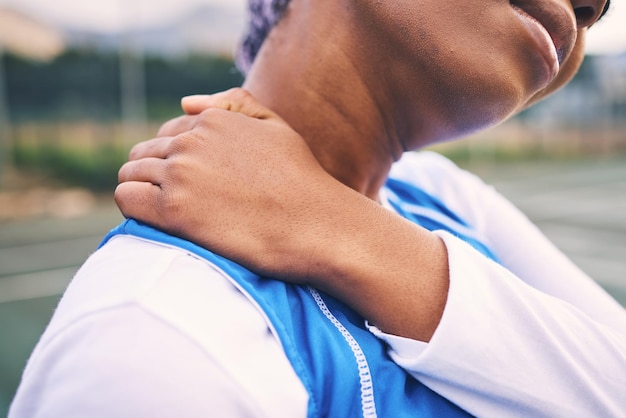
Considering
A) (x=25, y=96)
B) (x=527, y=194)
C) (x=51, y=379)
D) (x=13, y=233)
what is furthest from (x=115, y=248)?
(x=527, y=194)

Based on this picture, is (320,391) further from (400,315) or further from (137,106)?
(137,106)

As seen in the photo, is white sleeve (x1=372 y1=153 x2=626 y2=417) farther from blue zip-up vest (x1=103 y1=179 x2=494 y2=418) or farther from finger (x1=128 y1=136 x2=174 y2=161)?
finger (x1=128 y1=136 x2=174 y2=161)

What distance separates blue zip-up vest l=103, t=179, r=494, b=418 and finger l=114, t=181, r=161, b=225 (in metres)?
0.02

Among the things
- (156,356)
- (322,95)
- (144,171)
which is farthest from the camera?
(322,95)

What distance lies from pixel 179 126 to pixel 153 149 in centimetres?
8

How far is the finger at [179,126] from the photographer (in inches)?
43.2

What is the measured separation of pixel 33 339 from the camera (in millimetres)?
4887

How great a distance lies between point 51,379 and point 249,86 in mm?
748

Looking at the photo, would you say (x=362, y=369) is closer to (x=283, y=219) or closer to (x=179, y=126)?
(x=283, y=219)

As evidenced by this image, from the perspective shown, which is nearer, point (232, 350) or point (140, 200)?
point (232, 350)

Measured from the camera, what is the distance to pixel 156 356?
0.75 m

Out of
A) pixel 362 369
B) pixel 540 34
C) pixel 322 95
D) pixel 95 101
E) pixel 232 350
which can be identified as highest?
pixel 540 34

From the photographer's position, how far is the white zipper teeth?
0.90 m

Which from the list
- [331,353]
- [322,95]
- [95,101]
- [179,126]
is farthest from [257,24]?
[95,101]
